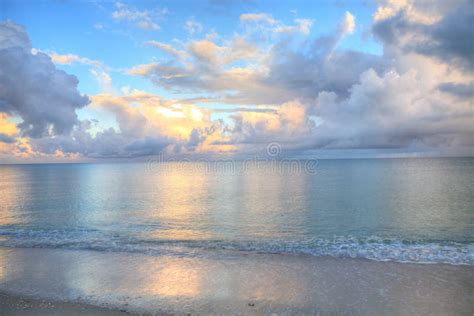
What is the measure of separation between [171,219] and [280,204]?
16.8 meters

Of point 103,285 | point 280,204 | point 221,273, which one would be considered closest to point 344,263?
point 221,273

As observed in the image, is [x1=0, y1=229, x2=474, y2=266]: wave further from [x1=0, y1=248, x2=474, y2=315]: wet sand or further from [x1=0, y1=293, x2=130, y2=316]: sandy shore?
[x1=0, y1=293, x2=130, y2=316]: sandy shore

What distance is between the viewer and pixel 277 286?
14.9 metres

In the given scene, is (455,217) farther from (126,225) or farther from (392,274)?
(126,225)

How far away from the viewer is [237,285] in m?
15.0

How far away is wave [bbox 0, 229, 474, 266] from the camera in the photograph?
67.1ft

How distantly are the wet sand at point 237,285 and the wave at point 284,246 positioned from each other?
135 centimetres

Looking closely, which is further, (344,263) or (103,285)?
(344,263)

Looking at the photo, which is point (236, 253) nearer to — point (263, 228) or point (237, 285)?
point (237, 285)

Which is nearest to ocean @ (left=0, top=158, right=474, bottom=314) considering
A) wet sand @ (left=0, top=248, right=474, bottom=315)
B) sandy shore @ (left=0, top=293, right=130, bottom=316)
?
wet sand @ (left=0, top=248, right=474, bottom=315)

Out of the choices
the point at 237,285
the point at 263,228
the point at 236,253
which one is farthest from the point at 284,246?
the point at 237,285

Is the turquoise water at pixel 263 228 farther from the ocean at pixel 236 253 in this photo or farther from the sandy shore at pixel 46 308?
the sandy shore at pixel 46 308

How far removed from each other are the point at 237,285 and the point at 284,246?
870 cm

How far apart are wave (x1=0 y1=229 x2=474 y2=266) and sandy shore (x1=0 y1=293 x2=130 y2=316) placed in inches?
333
